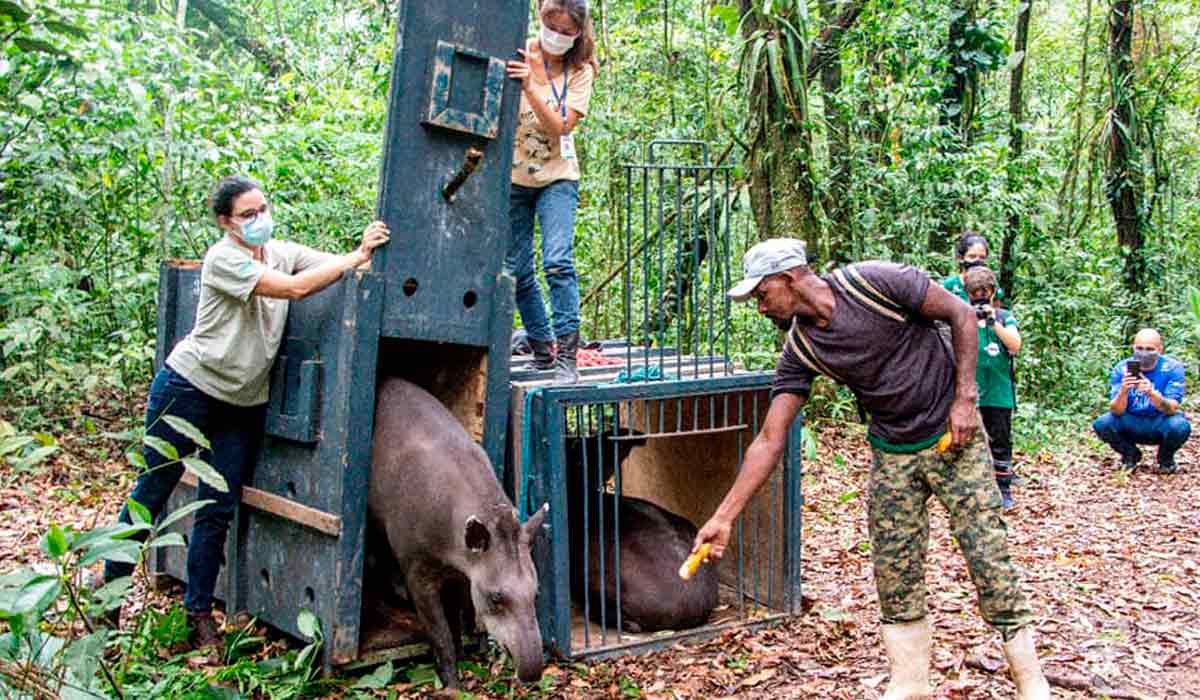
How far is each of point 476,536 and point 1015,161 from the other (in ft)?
31.3

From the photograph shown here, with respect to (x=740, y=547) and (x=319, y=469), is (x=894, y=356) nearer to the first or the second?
(x=740, y=547)

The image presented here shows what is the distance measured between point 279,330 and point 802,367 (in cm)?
253

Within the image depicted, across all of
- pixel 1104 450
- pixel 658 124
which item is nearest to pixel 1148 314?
pixel 1104 450

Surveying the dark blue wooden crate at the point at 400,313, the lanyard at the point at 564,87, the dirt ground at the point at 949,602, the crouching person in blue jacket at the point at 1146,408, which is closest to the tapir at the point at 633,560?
the dirt ground at the point at 949,602

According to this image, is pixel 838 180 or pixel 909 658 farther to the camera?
pixel 838 180

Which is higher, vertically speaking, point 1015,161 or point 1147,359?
point 1015,161

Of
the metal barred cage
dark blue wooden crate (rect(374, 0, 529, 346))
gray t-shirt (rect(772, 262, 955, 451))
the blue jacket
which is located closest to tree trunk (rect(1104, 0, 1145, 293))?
the blue jacket

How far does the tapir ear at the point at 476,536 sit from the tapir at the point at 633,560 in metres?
0.96

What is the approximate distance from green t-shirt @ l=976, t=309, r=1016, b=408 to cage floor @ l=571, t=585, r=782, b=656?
2955 mm

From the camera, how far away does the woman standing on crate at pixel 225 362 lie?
5066 mm

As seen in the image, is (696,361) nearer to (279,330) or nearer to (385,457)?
(385,457)

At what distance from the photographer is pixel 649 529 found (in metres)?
6.50

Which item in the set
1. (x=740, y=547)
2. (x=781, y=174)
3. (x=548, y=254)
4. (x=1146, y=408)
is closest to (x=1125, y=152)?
(x=1146, y=408)

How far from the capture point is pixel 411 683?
528 centimetres
